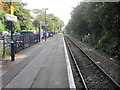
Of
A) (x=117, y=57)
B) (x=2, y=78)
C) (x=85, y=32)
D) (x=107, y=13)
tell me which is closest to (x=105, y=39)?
(x=107, y=13)

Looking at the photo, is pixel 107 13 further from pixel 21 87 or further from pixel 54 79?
pixel 21 87

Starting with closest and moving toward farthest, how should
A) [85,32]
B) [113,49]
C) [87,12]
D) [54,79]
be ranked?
[54,79], [113,49], [87,12], [85,32]

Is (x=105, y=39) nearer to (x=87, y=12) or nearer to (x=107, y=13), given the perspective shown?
(x=107, y=13)

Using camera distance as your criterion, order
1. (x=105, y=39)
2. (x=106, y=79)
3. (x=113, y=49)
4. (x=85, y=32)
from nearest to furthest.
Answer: (x=106, y=79), (x=113, y=49), (x=105, y=39), (x=85, y=32)

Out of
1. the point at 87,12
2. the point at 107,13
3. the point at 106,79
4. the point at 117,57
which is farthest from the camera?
the point at 87,12

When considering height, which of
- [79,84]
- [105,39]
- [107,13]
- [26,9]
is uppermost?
[26,9]

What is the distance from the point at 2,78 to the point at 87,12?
65.2 feet

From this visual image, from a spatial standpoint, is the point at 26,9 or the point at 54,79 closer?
the point at 54,79

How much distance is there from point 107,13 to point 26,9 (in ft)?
95.8

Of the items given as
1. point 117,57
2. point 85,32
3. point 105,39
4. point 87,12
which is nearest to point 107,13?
point 105,39

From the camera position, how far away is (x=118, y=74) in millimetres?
8969

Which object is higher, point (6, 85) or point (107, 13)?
point (107, 13)

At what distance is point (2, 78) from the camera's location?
22.8 ft

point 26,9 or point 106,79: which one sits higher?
point 26,9
